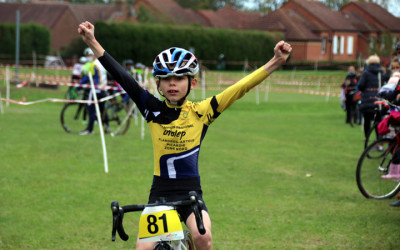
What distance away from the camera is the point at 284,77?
1709 inches

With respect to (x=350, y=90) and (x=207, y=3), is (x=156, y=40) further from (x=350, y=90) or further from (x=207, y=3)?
(x=207, y=3)

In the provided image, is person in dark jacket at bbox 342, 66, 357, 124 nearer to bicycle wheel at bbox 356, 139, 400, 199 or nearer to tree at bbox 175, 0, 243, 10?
bicycle wheel at bbox 356, 139, 400, 199

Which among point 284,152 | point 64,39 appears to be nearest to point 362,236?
point 284,152

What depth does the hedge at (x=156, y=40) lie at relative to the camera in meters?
51.4

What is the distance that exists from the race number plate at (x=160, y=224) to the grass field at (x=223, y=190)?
2.71 metres

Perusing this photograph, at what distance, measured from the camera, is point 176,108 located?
177 inches

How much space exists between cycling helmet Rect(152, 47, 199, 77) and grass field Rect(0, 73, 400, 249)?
2739 mm

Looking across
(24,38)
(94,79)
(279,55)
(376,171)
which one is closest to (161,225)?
(279,55)

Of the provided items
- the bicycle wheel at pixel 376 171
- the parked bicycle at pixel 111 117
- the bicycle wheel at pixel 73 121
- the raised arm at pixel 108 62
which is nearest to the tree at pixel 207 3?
the bicycle wheel at pixel 73 121

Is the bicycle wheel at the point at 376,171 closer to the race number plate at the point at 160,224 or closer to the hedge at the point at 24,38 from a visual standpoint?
the race number plate at the point at 160,224

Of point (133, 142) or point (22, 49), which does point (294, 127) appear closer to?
point (133, 142)

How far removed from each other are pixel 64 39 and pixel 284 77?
40.4 meters

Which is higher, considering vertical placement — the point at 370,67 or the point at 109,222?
the point at 370,67

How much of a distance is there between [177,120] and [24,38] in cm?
5480
